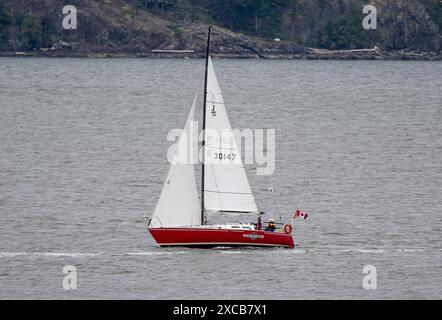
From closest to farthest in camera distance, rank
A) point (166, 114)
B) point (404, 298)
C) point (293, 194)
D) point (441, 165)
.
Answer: point (404, 298)
point (293, 194)
point (441, 165)
point (166, 114)

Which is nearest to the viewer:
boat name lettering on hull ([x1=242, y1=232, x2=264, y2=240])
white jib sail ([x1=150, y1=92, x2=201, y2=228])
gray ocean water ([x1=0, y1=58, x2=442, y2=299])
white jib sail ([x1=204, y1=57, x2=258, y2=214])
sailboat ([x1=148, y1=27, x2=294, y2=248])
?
gray ocean water ([x1=0, y1=58, x2=442, y2=299])

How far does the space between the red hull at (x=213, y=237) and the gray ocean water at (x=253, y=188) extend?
543 mm

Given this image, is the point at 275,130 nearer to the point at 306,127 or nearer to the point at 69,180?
the point at 306,127

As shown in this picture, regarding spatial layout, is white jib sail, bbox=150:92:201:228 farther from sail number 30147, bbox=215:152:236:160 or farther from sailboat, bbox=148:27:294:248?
sail number 30147, bbox=215:152:236:160

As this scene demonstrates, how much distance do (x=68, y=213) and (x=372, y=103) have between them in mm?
96245

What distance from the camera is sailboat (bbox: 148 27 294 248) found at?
64.9 m

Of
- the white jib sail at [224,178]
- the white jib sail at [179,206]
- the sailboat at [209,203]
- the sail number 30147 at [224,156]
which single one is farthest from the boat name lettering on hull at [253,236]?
the sail number 30147 at [224,156]

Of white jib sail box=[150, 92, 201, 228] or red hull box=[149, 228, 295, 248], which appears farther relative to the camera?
white jib sail box=[150, 92, 201, 228]

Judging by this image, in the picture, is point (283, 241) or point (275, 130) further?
point (275, 130)

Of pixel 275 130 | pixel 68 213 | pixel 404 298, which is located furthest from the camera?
pixel 275 130

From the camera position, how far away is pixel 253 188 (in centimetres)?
8938

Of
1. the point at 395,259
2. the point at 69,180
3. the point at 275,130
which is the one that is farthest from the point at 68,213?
the point at 275,130

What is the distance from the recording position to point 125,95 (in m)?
176

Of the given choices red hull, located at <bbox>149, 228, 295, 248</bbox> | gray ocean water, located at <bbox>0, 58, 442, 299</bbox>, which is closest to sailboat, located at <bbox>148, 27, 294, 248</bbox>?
red hull, located at <bbox>149, 228, 295, 248</bbox>
